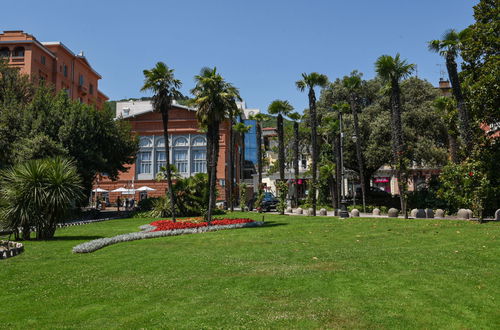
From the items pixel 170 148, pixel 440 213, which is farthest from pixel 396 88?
pixel 170 148

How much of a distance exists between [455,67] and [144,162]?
45.8m

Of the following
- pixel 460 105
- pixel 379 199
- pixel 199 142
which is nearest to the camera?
pixel 460 105

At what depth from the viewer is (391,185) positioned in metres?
70.2

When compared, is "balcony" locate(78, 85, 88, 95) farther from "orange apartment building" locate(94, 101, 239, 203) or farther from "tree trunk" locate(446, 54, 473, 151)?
"tree trunk" locate(446, 54, 473, 151)

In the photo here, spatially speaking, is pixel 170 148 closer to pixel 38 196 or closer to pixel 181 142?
pixel 181 142

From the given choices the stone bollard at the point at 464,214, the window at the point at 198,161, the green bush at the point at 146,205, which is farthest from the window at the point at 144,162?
the stone bollard at the point at 464,214

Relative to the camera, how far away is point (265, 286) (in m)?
8.27

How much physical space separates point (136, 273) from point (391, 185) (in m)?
65.4

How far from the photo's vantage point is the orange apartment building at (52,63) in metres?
51.5

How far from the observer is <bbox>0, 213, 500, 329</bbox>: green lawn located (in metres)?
6.34

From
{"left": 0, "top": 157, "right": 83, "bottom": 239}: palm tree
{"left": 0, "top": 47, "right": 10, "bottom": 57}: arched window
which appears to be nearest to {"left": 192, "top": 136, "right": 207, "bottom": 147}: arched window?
{"left": 0, "top": 47, "right": 10, "bottom": 57}: arched window

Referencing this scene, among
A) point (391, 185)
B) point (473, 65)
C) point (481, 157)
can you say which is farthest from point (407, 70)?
point (391, 185)

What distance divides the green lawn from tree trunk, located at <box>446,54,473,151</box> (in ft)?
31.2

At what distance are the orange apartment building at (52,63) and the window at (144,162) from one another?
31.5ft
